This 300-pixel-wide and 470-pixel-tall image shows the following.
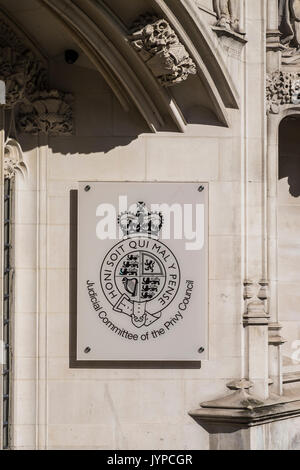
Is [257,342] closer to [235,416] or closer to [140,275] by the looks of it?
[235,416]

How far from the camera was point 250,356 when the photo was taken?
18062 mm

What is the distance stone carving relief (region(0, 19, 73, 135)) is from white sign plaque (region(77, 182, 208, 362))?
0.73m

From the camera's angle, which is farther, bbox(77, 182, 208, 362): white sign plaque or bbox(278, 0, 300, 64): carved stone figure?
bbox(278, 0, 300, 64): carved stone figure

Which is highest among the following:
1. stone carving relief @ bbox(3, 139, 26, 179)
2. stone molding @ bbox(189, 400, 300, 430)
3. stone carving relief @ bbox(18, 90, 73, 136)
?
stone carving relief @ bbox(18, 90, 73, 136)

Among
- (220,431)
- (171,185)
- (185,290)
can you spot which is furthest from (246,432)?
(171,185)

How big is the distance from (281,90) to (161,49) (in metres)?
3.52

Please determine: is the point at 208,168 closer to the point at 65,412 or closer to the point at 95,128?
the point at 95,128

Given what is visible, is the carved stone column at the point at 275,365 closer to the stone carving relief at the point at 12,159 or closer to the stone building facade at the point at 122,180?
the stone building facade at the point at 122,180

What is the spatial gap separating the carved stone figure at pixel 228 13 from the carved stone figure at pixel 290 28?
219 cm

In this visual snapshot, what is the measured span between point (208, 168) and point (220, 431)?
2766mm

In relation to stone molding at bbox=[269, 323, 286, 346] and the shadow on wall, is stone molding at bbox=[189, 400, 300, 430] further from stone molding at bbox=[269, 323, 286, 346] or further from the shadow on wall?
the shadow on wall

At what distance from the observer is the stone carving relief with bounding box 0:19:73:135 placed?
17641 mm
